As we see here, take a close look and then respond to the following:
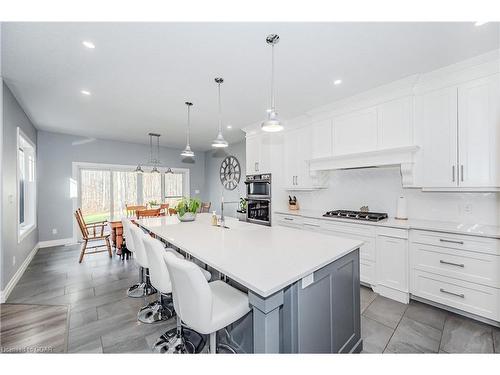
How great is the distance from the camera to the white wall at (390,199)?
2387 mm

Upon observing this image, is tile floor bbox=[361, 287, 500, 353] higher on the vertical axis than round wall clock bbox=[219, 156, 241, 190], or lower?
lower

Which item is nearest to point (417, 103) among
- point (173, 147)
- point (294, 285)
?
point (294, 285)

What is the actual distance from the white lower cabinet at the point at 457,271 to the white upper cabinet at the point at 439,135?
647 mm

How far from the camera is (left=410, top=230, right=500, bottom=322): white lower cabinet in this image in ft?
6.41

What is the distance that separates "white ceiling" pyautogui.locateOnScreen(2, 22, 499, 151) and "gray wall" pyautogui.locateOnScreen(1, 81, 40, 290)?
249 millimetres

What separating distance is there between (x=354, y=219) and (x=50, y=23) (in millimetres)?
3701

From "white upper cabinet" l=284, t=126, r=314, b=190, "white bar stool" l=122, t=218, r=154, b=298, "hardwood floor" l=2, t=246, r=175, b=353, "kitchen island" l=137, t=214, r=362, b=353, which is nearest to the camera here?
→ "kitchen island" l=137, t=214, r=362, b=353

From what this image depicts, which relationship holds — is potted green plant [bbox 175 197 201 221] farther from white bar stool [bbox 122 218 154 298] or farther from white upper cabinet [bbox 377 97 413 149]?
white upper cabinet [bbox 377 97 413 149]

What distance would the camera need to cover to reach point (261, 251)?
157 centimetres

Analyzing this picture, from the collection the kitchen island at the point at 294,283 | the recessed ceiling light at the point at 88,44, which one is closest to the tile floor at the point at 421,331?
the kitchen island at the point at 294,283

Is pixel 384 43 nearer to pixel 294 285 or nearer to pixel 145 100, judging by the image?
pixel 294 285

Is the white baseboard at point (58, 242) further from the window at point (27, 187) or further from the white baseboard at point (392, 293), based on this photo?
the white baseboard at point (392, 293)

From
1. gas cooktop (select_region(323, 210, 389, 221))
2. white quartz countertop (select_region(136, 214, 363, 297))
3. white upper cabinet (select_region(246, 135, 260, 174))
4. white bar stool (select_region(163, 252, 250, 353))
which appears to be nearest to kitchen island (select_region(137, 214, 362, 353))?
white quartz countertop (select_region(136, 214, 363, 297))

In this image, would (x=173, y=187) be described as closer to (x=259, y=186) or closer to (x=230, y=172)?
(x=230, y=172)
